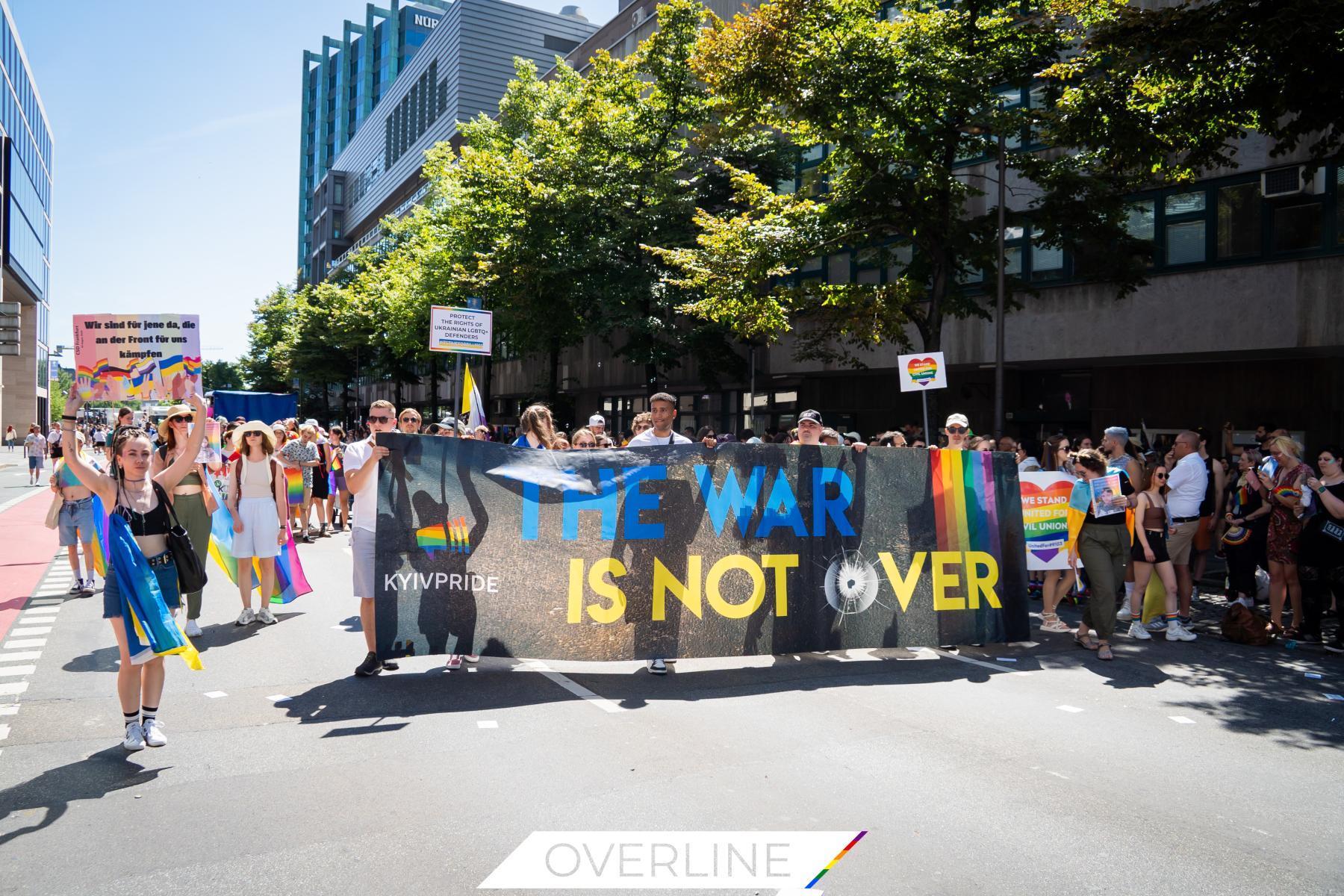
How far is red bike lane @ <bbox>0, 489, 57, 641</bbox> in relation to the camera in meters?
10.6

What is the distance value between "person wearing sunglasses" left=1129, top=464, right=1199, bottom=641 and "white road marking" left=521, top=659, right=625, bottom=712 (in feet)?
17.8

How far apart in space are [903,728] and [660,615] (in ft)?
6.91

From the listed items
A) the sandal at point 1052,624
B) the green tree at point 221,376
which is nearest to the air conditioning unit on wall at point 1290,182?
the sandal at point 1052,624

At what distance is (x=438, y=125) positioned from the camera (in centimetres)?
6925

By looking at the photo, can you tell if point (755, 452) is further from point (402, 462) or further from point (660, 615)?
point (402, 462)

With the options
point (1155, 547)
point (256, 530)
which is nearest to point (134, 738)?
point (256, 530)

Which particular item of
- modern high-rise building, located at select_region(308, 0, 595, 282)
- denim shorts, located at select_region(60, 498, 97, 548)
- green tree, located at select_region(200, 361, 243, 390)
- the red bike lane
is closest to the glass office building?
modern high-rise building, located at select_region(308, 0, 595, 282)

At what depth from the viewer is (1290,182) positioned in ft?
60.7

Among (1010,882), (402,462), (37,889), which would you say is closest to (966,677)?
(1010,882)

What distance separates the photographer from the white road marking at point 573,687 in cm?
657

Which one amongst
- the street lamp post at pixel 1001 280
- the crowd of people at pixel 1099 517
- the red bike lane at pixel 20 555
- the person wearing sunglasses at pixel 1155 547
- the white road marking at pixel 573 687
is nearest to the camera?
the white road marking at pixel 573 687

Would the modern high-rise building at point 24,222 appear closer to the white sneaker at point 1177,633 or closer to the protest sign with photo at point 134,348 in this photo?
the protest sign with photo at point 134,348

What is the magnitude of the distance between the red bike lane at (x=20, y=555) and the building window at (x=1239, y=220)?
21.0 metres

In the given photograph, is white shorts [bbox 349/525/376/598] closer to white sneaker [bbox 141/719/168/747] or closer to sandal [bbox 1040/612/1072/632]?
white sneaker [bbox 141/719/168/747]
